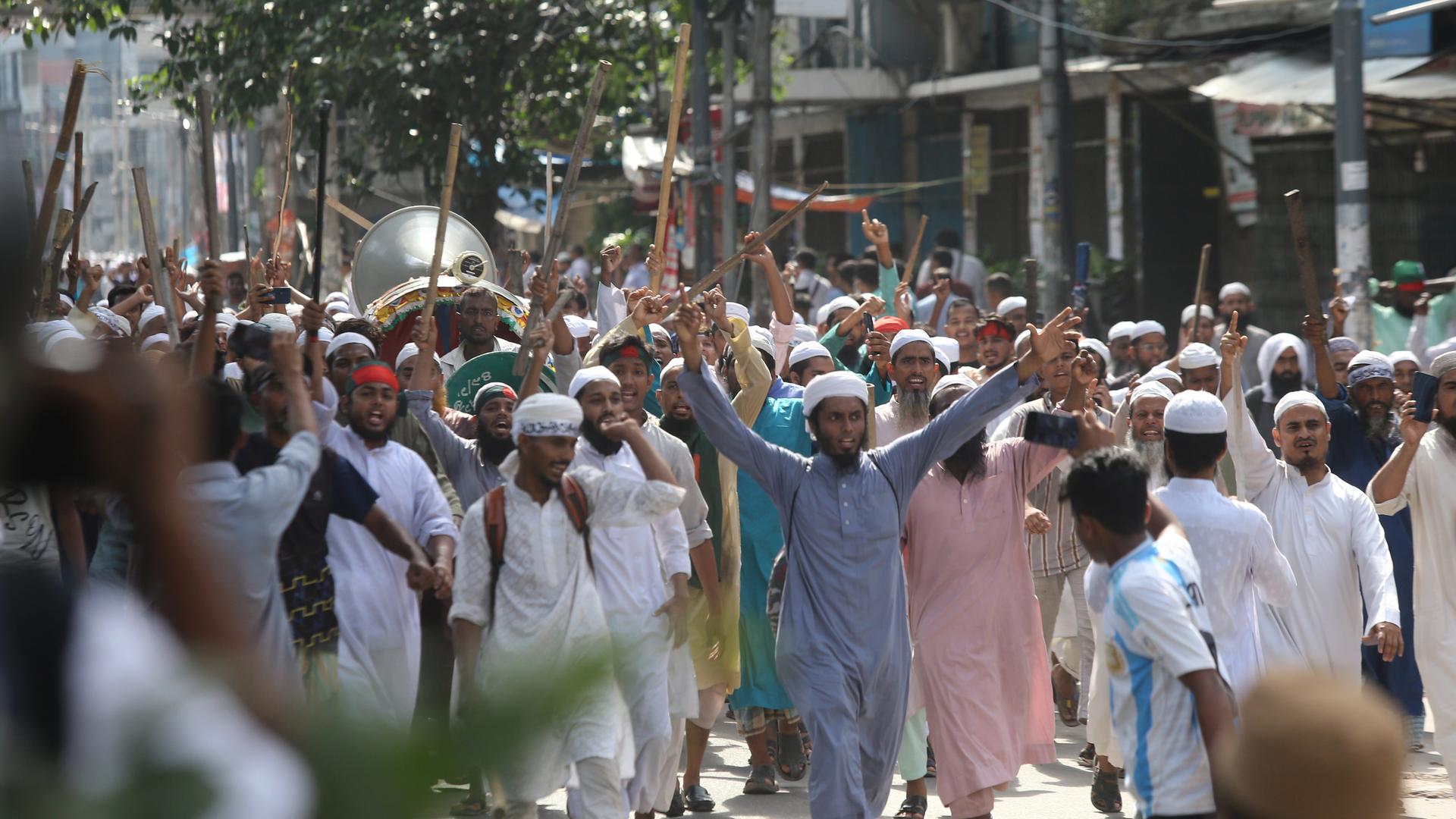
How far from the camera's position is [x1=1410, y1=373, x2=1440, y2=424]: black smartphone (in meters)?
6.66

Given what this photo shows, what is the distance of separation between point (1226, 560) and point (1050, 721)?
4.99ft

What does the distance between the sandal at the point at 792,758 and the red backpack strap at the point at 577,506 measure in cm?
219

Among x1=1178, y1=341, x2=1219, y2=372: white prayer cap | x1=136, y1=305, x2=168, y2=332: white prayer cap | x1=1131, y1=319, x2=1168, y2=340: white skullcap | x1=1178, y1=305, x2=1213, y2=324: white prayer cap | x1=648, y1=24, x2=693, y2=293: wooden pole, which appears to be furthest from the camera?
x1=1178, y1=305, x2=1213, y2=324: white prayer cap

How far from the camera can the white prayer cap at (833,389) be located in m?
5.74

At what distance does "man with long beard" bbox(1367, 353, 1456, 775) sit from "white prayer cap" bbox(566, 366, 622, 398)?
2916 mm

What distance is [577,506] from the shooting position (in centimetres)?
527

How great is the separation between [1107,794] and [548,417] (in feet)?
8.91

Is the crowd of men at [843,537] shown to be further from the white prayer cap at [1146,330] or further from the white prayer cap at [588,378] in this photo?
the white prayer cap at [1146,330]

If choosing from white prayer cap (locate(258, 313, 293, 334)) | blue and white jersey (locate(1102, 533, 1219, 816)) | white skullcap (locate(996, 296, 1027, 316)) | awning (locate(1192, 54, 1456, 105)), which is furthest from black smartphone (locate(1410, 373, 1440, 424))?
awning (locate(1192, 54, 1456, 105))

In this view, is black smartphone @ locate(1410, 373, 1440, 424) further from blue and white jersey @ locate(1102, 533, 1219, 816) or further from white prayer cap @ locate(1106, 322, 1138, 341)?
white prayer cap @ locate(1106, 322, 1138, 341)

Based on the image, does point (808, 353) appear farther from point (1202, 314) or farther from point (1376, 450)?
point (1202, 314)

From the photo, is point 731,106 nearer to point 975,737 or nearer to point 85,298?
point 85,298

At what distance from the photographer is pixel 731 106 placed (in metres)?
17.2

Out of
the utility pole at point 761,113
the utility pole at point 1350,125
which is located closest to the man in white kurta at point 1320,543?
the utility pole at point 1350,125
